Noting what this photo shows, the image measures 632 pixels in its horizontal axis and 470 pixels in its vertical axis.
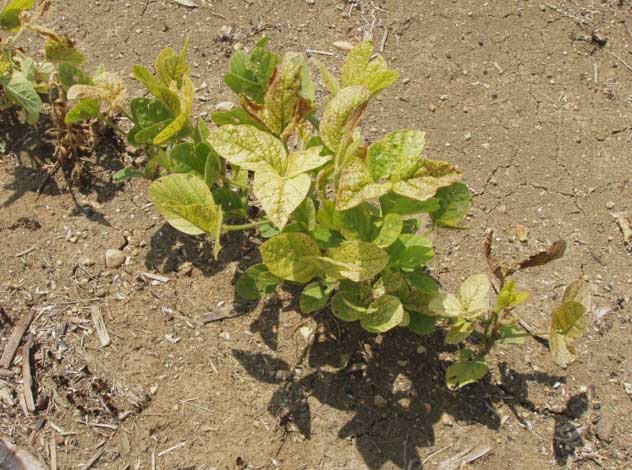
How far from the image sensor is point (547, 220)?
2.21m

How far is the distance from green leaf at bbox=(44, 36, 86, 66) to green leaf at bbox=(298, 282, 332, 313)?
47.1 inches

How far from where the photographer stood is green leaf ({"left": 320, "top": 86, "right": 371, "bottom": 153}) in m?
1.50

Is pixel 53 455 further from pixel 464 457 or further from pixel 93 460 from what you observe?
pixel 464 457

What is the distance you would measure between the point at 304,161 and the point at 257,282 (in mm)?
423

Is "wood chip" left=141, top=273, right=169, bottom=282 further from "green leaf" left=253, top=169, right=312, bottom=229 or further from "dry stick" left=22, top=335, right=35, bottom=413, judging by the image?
"green leaf" left=253, top=169, right=312, bottom=229

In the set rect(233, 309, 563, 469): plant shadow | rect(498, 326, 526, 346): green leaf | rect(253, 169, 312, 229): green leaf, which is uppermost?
rect(253, 169, 312, 229): green leaf

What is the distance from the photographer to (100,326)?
1.93 m

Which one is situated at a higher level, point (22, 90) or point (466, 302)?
point (22, 90)

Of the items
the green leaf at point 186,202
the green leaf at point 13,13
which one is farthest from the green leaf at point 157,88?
the green leaf at point 13,13

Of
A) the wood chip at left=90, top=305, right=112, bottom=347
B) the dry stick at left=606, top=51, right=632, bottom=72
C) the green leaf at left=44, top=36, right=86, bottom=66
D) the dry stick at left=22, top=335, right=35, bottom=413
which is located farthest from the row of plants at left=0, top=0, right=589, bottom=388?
the dry stick at left=606, top=51, right=632, bottom=72

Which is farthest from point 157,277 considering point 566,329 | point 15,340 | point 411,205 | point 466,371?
point 566,329

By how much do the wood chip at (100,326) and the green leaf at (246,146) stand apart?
0.77 m

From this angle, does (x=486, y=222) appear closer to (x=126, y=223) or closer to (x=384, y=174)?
(x=384, y=174)

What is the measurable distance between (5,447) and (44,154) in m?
1.02
